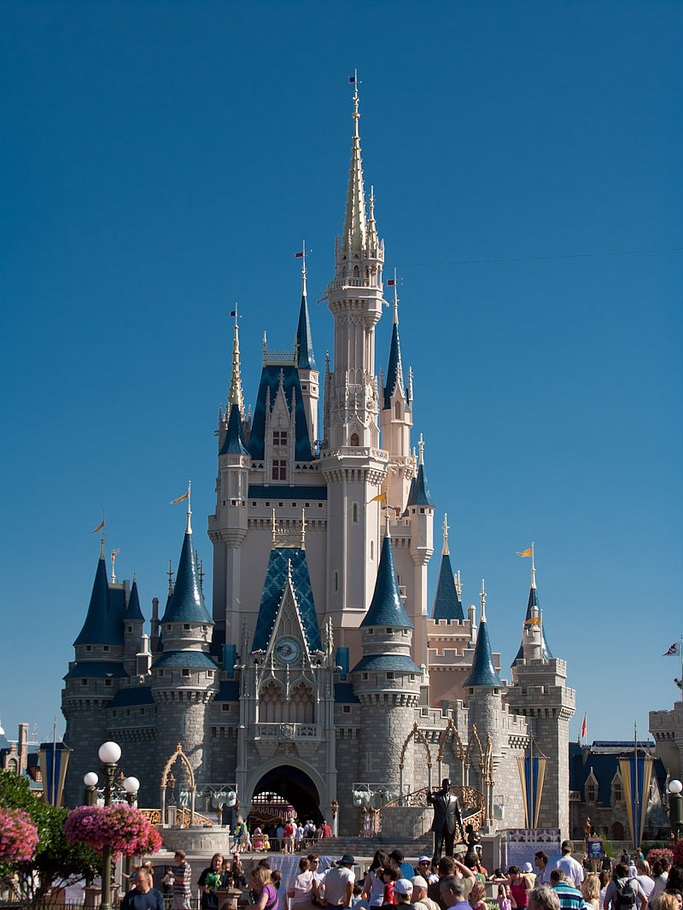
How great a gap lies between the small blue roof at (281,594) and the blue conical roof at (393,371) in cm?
1196

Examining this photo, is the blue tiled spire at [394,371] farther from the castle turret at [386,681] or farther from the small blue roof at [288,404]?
the castle turret at [386,681]

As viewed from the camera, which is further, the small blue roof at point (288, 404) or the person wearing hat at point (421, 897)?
the small blue roof at point (288, 404)

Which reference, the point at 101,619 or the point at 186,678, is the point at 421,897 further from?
the point at 101,619

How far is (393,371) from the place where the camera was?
291 feet

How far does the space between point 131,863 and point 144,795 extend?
31.0m

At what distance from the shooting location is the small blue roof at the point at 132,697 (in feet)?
247

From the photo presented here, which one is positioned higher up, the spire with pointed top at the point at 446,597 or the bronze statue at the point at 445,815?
the spire with pointed top at the point at 446,597

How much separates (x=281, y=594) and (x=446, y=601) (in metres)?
11.6

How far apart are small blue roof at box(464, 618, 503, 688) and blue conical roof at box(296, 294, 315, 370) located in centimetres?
1705

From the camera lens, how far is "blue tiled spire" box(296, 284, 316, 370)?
86.9 meters

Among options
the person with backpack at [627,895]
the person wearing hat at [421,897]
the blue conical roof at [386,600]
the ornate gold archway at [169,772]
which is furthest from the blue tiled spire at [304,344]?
the person wearing hat at [421,897]

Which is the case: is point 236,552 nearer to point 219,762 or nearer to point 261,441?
point 261,441

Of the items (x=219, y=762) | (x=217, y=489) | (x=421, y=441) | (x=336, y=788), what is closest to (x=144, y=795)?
(x=219, y=762)

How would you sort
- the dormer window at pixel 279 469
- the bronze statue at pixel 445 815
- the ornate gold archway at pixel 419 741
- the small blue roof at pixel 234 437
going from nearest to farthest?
the bronze statue at pixel 445 815 < the ornate gold archway at pixel 419 741 < the small blue roof at pixel 234 437 < the dormer window at pixel 279 469
